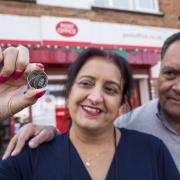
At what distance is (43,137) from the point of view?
5.64 feet

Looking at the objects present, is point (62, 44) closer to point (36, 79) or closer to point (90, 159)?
point (90, 159)

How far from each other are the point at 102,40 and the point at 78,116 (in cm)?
557

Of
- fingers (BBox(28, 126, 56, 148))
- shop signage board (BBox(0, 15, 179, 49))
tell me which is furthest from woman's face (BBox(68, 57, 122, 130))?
shop signage board (BBox(0, 15, 179, 49))

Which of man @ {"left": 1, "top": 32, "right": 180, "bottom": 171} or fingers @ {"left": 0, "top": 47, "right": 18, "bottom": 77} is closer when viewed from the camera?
fingers @ {"left": 0, "top": 47, "right": 18, "bottom": 77}

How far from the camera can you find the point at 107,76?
1.75 meters

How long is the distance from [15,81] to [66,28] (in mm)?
5422

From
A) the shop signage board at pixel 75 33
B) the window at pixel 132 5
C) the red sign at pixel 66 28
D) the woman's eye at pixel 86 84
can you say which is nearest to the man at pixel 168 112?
the woman's eye at pixel 86 84

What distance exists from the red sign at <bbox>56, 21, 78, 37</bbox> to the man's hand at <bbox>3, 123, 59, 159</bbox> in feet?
16.5

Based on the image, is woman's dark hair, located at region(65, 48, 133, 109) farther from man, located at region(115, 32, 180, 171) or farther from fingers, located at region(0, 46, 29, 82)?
fingers, located at region(0, 46, 29, 82)

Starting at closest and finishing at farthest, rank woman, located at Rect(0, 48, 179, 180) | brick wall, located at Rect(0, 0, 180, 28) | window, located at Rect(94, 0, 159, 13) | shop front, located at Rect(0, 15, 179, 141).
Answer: woman, located at Rect(0, 48, 179, 180) → shop front, located at Rect(0, 15, 179, 141) → brick wall, located at Rect(0, 0, 180, 28) → window, located at Rect(94, 0, 159, 13)

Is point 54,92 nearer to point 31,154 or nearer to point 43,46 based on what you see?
point 43,46

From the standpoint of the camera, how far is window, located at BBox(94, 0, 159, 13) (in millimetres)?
7504

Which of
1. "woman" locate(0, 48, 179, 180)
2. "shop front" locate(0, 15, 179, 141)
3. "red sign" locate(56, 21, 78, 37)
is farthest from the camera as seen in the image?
"red sign" locate(56, 21, 78, 37)

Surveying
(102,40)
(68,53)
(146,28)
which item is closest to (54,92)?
(68,53)
